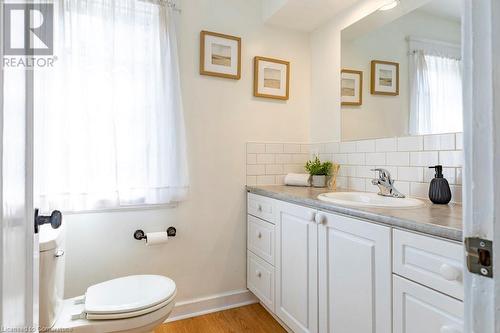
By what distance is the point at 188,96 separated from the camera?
203cm

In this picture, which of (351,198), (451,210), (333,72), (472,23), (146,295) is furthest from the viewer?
(333,72)

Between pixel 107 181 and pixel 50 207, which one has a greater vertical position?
pixel 107 181

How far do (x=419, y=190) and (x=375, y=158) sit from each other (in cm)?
35

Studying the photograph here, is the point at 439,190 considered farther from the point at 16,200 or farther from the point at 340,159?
the point at 16,200

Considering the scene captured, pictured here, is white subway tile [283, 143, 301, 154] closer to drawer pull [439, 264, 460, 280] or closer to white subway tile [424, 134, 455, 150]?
white subway tile [424, 134, 455, 150]

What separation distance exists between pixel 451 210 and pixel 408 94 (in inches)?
29.9

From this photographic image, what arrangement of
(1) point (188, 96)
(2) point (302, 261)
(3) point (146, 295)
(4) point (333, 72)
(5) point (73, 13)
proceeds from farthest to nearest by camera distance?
(4) point (333, 72), (1) point (188, 96), (5) point (73, 13), (2) point (302, 261), (3) point (146, 295)

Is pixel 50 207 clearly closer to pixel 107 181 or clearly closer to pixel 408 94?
pixel 107 181

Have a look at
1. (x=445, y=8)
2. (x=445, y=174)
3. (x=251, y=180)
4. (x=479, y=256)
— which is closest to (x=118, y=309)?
(x=251, y=180)

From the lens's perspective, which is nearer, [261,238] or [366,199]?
[366,199]

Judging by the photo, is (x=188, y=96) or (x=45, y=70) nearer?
(x=45, y=70)

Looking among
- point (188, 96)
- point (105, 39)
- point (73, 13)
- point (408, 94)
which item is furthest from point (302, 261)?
point (73, 13)

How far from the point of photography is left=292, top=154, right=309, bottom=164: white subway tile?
2.40 m

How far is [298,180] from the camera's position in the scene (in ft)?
7.01
